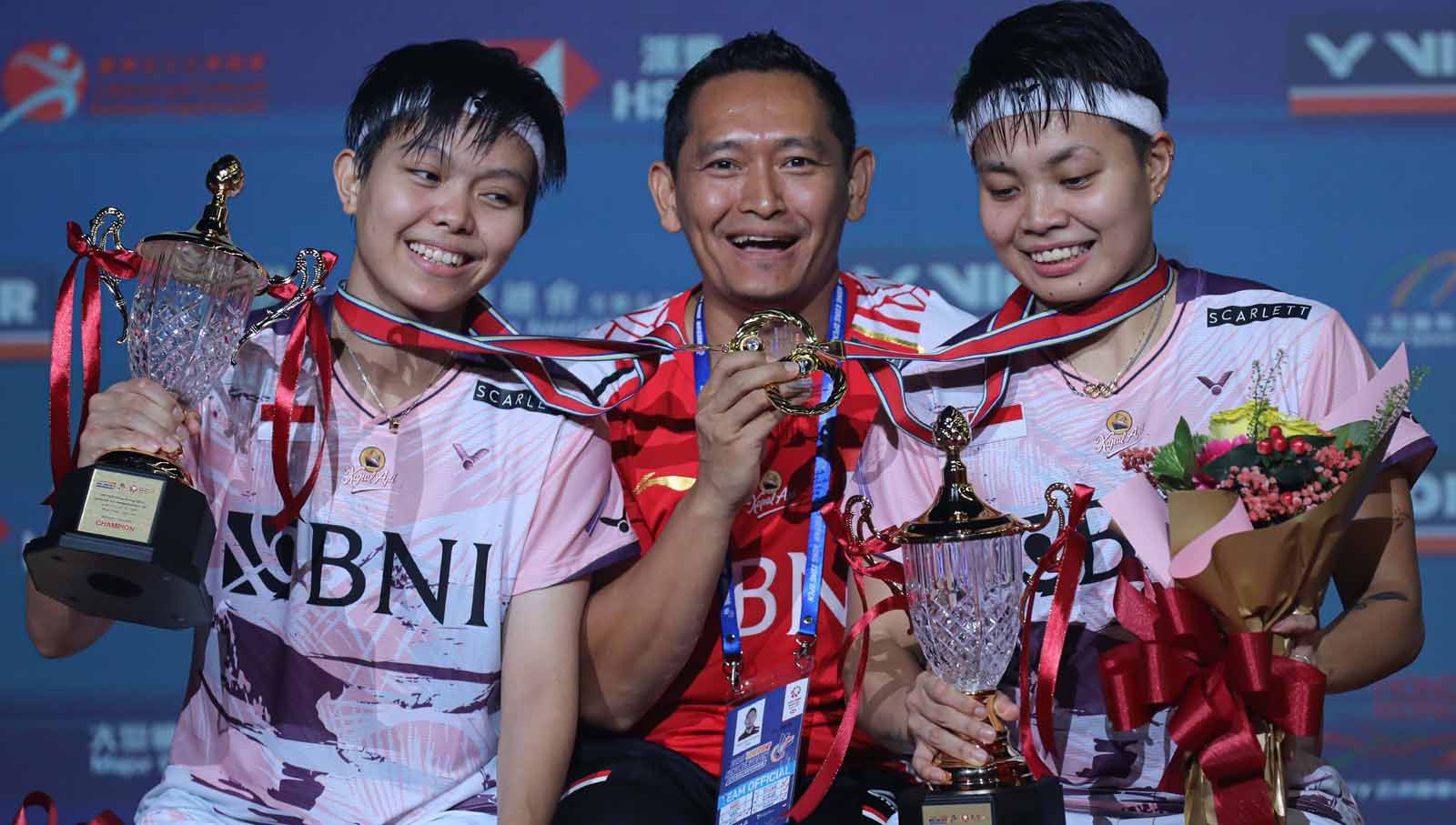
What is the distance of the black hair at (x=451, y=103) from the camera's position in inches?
85.0

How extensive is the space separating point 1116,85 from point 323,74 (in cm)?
211

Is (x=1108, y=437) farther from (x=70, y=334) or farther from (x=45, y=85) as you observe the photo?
(x=45, y=85)

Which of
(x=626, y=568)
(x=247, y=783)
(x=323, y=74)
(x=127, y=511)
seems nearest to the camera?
(x=127, y=511)

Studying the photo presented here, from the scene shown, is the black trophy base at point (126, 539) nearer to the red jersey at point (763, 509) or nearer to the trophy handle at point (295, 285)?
the trophy handle at point (295, 285)

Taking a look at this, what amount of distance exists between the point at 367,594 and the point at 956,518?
801 mm

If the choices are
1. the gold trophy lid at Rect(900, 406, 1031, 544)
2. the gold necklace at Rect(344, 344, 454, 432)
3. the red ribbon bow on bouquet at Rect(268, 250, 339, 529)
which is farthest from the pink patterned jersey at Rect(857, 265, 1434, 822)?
the red ribbon bow on bouquet at Rect(268, 250, 339, 529)

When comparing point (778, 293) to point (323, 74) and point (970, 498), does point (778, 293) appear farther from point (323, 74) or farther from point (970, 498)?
point (323, 74)

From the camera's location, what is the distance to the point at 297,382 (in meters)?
2.13

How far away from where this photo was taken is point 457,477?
213cm

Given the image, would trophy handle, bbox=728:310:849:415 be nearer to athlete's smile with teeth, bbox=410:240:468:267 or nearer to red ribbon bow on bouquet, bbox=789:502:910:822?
red ribbon bow on bouquet, bbox=789:502:910:822

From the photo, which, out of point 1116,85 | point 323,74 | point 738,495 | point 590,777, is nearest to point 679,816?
point 590,777

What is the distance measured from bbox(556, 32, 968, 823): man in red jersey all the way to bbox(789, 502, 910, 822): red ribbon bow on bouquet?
0.28 ft

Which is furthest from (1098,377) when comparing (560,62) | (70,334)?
(560,62)

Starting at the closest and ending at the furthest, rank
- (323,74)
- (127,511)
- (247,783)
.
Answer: (127,511) → (247,783) → (323,74)
